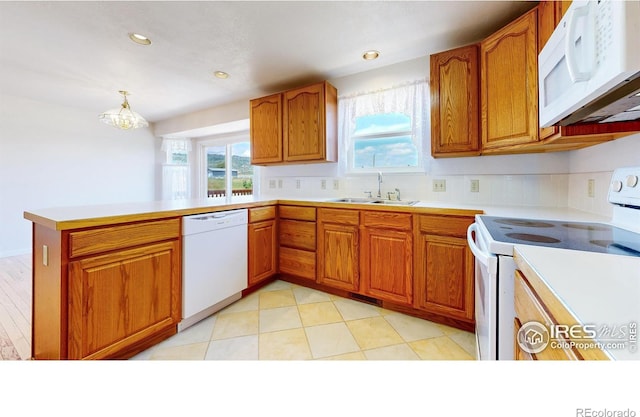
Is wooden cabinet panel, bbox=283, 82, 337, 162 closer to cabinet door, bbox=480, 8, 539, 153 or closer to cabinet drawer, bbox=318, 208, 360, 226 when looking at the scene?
cabinet drawer, bbox=318, 208, 360, 226

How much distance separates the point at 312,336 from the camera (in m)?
1.70

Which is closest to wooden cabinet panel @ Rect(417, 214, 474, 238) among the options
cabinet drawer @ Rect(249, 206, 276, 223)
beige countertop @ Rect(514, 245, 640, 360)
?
beige countertop @ Rect(514, 245, 640, 360)

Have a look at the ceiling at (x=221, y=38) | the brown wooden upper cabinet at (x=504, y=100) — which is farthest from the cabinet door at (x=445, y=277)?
the ceiling at (x=221, y=38)

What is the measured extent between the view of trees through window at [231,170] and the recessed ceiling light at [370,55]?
2.57 metres

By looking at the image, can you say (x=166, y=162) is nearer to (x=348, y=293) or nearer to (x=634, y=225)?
(x=348, y=293)

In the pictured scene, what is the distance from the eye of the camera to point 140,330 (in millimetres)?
1458

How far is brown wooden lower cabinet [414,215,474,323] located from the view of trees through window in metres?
3.21

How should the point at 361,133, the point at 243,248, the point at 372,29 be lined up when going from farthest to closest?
the point at 361,133 < the point at 243,248 < the point at 372,29

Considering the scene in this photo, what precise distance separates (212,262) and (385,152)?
196 centimetres

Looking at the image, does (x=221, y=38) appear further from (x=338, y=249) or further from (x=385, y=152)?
(x=338, y=249)

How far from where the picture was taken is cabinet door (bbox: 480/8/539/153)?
147 centimetres
